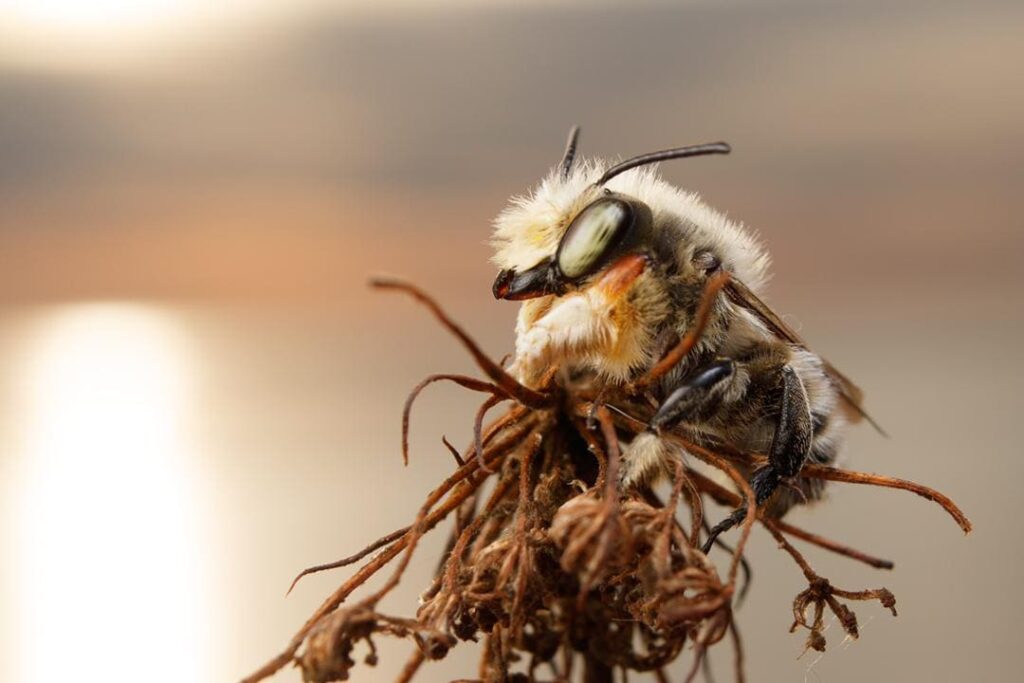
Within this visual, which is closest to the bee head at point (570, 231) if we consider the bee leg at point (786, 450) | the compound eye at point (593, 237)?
the compound eye at point (593, 237)

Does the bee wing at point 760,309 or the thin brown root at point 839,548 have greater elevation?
the bee wing at point 760,309

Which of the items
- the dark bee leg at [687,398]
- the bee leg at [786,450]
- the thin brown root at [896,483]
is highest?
the dark bee leg at [687,398]

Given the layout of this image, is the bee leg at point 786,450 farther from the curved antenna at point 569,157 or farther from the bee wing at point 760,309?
the curved antenna at point 569,157

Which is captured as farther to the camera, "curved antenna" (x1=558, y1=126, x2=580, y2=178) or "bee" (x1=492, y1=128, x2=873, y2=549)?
"curved antenna" (x1=558, y1=126, x2=580, y2=178)

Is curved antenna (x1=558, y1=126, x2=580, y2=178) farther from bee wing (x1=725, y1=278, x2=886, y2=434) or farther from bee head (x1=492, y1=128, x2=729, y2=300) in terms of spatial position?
bee wing (x1=725, y1=278, x2=886, y2=434)

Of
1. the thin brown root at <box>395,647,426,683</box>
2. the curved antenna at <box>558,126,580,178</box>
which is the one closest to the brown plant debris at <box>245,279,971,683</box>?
the thin brown root at <box>395,647,426,683</box>

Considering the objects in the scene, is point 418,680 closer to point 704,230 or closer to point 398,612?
point 398,612

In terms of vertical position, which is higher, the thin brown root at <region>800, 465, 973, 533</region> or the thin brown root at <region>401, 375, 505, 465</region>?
the thin brown root at <region>401, 375, 505, 465</region>

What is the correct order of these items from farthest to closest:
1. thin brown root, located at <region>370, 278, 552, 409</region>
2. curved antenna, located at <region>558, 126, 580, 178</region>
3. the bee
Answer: curved antenna, located at <region>558, 126, 580, 178</region>
the bee
thin brown root, located at <region>370, 278, 552, 409</region>
